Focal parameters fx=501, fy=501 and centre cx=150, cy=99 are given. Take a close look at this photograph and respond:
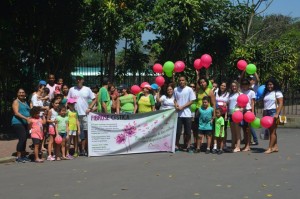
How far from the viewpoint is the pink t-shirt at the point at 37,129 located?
437 inches

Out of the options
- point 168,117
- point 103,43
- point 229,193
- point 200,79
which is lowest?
point 229,193

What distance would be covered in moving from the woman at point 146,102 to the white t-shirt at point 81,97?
1336 millimetres

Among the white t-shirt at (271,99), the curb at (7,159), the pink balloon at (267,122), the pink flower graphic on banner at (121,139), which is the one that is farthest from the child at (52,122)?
the white t-shirt at (271,99)

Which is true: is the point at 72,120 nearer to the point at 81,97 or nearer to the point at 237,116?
the point at 81,97

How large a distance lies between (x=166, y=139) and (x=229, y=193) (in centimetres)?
490

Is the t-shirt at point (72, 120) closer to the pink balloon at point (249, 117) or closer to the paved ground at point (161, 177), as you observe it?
the paved ground at point (161, 177)

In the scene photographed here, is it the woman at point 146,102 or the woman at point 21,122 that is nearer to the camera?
the woman at point 21,122

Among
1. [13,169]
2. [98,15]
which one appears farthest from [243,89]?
[98,15]

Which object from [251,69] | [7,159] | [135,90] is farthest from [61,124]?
[251,69]

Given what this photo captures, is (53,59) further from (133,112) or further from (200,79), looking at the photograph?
(200,79)

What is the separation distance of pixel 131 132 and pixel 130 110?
0.65m

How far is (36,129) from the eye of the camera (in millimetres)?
11172

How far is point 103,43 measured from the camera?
1873cm

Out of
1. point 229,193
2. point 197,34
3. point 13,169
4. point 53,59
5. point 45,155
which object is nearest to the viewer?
point 229,193
